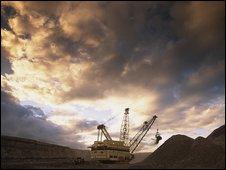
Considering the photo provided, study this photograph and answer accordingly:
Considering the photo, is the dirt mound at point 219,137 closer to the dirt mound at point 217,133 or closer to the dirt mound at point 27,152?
the dirt mound at point 217,133

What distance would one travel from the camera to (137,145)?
250 feet

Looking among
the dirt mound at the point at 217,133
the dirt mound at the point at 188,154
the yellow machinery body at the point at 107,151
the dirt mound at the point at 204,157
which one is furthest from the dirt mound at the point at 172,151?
the yellow machinery body at the point at 107,151

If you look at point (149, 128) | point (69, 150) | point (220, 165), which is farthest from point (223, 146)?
point (69, 150)

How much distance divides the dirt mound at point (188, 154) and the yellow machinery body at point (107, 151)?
31.3 ft

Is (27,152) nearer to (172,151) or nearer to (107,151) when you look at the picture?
(107,151)

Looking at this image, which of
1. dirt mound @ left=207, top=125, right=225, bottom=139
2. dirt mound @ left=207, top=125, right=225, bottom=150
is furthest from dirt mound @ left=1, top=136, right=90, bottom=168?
dirt mound @ left=207, top=125, right=225, bottom=150

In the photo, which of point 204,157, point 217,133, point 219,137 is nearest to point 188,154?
point 204,157

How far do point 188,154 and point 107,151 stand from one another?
17.7 meters

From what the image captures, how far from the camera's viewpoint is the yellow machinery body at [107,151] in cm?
5388

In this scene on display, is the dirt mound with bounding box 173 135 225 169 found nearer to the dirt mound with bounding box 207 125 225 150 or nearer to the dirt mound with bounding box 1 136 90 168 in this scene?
the dirt mound with bounding box 207 125 225 150

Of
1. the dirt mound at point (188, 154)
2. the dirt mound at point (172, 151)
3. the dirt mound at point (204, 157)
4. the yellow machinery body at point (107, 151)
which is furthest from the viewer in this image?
the yellow machinery body at point (107, 151)

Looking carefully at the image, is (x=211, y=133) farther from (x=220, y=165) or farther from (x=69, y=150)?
(x=69, y=150)

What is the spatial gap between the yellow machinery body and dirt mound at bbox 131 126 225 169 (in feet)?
31.3

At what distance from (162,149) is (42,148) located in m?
40.3
